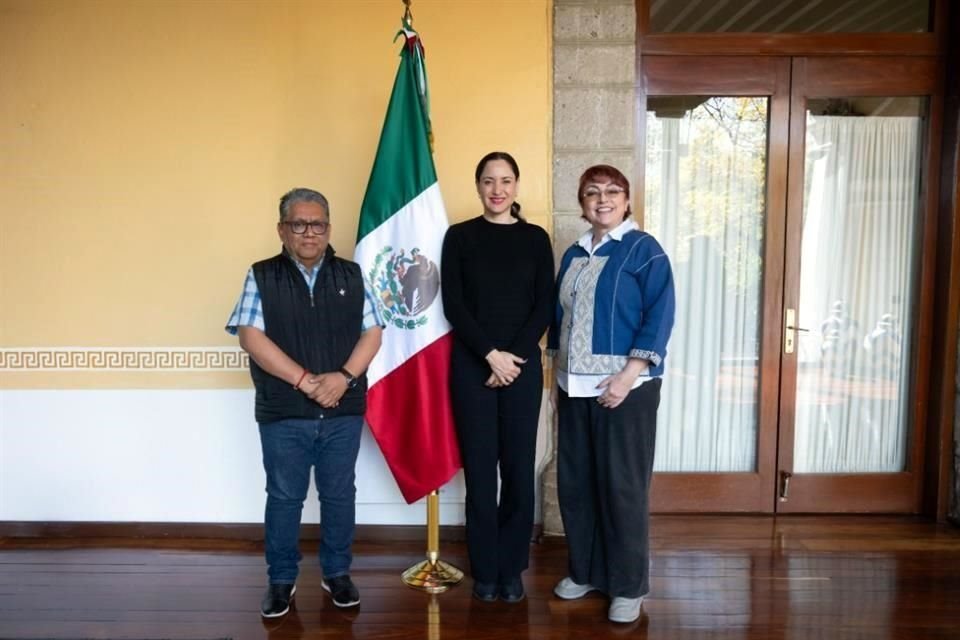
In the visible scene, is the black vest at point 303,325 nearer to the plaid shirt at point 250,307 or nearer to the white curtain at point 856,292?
the plaid shirt at point 250,307

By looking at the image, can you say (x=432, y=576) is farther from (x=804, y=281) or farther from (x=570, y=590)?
(x=804, y=281)

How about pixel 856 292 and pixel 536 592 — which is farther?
pixel 856 292

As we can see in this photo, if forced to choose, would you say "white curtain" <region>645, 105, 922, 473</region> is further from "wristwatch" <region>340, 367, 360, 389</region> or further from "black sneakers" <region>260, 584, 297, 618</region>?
"black sneakers" <region>260, 584, 297, 618</region>

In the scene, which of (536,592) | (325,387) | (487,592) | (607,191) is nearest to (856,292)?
(607,191)

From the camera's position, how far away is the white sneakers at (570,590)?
94.8 inches

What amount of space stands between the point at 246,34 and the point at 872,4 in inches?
108

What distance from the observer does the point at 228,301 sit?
9.62ft

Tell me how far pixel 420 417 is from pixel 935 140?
8.57 ft

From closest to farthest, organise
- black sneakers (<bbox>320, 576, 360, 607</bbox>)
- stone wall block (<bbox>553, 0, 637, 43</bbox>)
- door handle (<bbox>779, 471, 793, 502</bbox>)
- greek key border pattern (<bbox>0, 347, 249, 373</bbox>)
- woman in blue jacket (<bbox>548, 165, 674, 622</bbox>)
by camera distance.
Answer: woman in blue jacket (<bbox>548, 165, 674, 622</bbox>), black sneakers (<bbox>320, 576, 360, 607</bbox>), stone wall block (<bbox>553, 0, 637, 43</bbox>), greek key border pattern (<bbox>0, 347, 249, 373</bbox>), door handle (<bbox>779, 471, 793, 502</bbox>)

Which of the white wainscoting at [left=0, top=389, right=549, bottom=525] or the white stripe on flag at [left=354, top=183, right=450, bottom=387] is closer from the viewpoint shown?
the white stripe on flag at [left=354, top=183, right=450, bottom=387]

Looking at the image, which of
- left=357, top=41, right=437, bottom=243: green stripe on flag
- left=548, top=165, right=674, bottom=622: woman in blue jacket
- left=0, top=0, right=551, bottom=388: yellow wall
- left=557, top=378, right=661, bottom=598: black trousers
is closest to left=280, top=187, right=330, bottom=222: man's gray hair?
left=357, top=41, right=437, bottom=243: green stripe on flag

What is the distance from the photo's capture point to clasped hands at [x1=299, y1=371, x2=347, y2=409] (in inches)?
87.2

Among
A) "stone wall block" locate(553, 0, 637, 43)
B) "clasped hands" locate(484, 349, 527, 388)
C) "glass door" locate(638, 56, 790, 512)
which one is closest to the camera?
"clasped hands" locate(484, 349, 527, 388)

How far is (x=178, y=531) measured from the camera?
2.99 m
